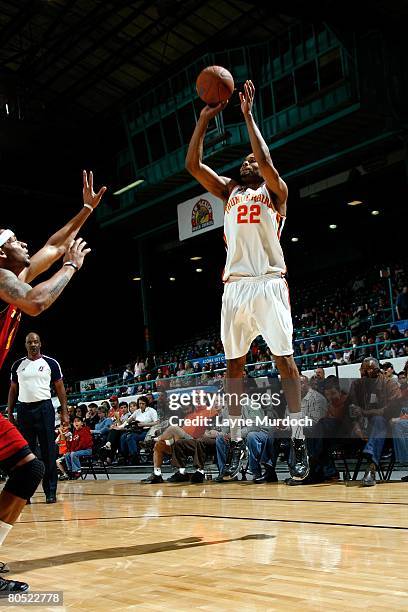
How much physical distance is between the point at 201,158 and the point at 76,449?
8.47 metres

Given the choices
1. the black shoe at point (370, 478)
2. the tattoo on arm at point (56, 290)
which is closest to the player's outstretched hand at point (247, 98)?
the tattoo on arm at point (56, 290)

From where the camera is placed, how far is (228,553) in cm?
352

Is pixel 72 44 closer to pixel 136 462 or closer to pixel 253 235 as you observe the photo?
pixel 136 462

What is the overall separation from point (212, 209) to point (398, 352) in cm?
1028

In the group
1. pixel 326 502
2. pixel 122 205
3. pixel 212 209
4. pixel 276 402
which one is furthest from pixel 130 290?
pixel 326 502

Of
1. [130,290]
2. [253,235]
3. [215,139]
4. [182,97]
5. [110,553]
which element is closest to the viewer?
[110,553]

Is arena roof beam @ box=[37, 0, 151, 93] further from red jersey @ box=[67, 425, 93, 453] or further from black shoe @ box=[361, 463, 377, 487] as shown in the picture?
black shoe @ box=[361, 463, 377, 487]

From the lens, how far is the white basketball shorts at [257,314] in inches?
187

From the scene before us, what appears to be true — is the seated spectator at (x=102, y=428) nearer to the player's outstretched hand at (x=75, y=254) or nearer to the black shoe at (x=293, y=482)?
the black shoe at (x=293, y=482)

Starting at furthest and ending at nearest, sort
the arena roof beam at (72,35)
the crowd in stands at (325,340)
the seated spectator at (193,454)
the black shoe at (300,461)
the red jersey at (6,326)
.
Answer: the arena roof beam at (72,35) < the crowd in stands at (325,340) < the seated spectator at (193,454) < the black shoe at (300,461) < the red jersey at (6,326)

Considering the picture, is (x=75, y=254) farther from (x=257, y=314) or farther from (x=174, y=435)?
(x=174, y=435)

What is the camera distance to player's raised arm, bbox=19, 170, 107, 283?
3695 mm

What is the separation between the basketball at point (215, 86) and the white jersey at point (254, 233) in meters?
0.66

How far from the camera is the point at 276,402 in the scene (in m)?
8.38
